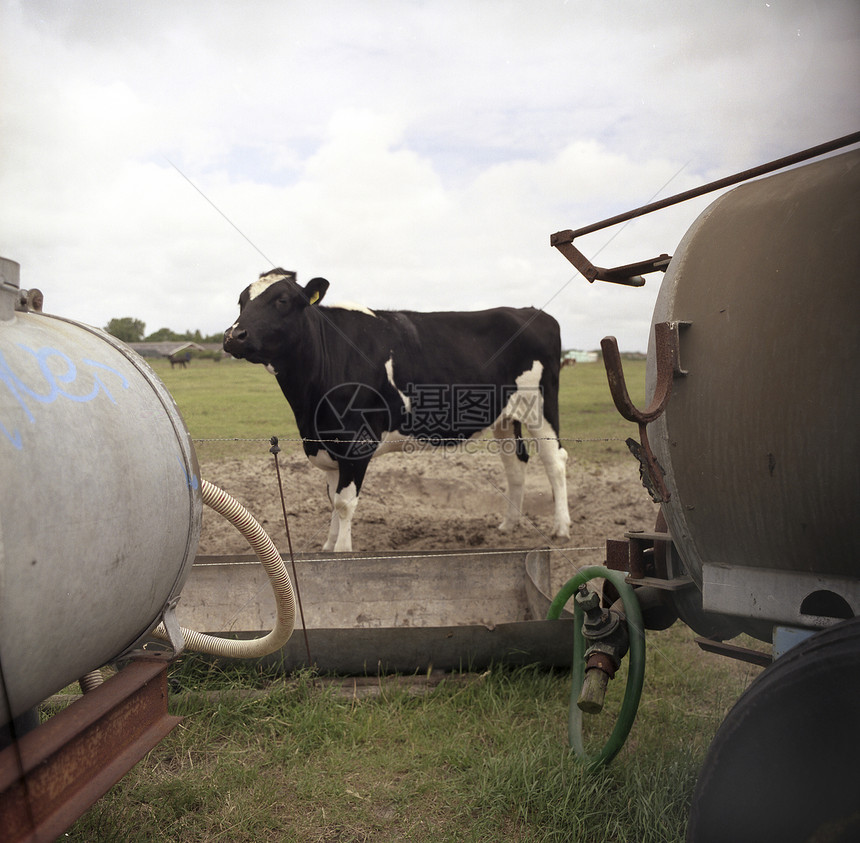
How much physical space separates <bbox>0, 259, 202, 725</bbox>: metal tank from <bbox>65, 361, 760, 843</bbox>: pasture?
0.82 m

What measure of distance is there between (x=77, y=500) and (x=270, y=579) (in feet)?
3.40

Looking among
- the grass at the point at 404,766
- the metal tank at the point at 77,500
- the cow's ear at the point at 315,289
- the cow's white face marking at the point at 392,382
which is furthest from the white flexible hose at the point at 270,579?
the cow's ear at the point at 315,289

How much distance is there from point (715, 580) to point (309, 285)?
174 inches

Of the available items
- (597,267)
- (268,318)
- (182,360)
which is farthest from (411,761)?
(182,360)

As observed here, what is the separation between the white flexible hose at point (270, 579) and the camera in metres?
2.30

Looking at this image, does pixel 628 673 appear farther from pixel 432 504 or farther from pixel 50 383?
pixel 432 504

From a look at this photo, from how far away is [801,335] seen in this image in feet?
5.39

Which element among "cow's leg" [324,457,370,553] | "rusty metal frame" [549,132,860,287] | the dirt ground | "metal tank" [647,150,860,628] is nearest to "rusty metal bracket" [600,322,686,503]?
"metal tank" [647,150,860,628]

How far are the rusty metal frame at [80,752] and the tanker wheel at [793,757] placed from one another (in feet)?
4.27

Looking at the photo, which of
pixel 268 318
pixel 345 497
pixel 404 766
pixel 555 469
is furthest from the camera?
pixel 555 469

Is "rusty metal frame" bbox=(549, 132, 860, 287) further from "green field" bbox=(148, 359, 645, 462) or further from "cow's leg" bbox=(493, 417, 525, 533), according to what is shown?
"cow's leg" bbox=(493, 417, 525, 533)

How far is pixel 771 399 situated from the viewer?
1.70 m

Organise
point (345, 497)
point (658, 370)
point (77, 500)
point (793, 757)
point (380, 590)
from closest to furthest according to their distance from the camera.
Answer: point (793, 757) → point (77, 500) → point (658, 370) → point (380, 590) → point (345, 497)

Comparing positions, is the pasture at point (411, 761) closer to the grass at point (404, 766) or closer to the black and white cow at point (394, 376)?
the grass at point (404, 766)
